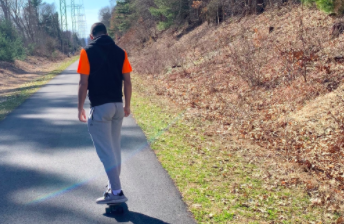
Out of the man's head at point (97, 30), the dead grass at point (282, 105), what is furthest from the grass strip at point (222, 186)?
the man's head at point (97, 30)

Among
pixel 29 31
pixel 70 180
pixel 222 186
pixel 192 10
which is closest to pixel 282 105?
pixel 222 186

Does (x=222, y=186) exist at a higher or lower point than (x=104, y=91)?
lower

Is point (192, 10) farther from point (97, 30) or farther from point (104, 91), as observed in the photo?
point (104, 91)

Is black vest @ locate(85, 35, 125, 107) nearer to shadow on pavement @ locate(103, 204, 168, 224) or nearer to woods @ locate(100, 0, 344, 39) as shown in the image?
shadow on pavement @ locate(103, 204, 168, 224)

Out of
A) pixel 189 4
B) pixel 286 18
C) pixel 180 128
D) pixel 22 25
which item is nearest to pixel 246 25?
pixel 286 18

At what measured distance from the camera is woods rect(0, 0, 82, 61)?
37.4 metres

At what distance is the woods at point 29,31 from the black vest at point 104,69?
3237cm

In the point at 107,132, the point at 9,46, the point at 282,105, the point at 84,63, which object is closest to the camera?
the point at 84,63

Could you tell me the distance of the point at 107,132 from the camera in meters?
4.31

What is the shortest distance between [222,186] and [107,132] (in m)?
2.01

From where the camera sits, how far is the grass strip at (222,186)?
4.33m

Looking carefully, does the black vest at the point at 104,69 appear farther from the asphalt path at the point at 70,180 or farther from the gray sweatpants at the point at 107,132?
the asphalt path at the point at 70,180

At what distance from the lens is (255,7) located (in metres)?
22.3

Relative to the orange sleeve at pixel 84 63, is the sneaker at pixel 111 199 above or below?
below
